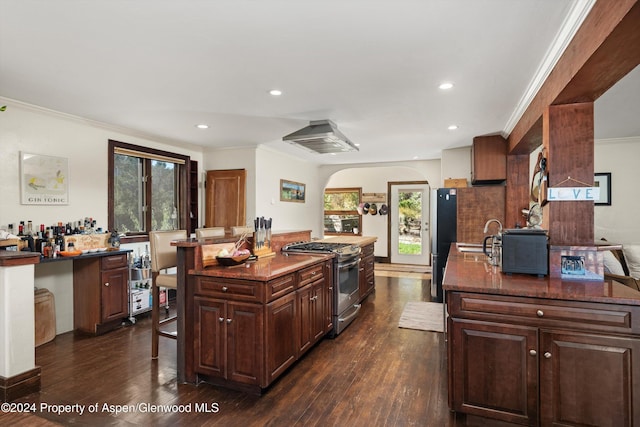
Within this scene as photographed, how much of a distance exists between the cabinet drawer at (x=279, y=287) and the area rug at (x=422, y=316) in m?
1.86

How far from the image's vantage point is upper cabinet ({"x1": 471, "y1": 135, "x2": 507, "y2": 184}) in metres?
4.78

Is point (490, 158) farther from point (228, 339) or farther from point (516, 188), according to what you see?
point (228, 339)

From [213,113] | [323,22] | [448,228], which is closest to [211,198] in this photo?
[213,113]

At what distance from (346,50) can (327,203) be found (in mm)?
7238

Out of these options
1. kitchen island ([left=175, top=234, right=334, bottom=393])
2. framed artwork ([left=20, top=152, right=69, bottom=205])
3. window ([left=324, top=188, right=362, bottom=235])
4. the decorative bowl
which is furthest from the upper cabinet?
framed artwork ([left=20, top=152, right=69, bottom=205])

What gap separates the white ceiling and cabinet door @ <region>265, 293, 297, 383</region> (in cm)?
182

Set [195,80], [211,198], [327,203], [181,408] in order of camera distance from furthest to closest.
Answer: [327,203], [211,198], [195,80], [181,408]

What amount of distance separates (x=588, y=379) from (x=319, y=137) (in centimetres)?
308

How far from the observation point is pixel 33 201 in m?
3.50

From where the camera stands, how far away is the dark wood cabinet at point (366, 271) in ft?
15.7

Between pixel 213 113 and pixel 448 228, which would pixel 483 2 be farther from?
pixel 448 228

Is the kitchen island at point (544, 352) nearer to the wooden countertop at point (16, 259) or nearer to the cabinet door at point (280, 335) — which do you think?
the cabinet door at point (280, 335)

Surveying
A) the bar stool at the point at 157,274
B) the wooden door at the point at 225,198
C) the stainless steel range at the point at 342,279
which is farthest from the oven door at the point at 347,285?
the wooden door at the point at 225,198

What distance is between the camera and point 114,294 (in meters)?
3.87
